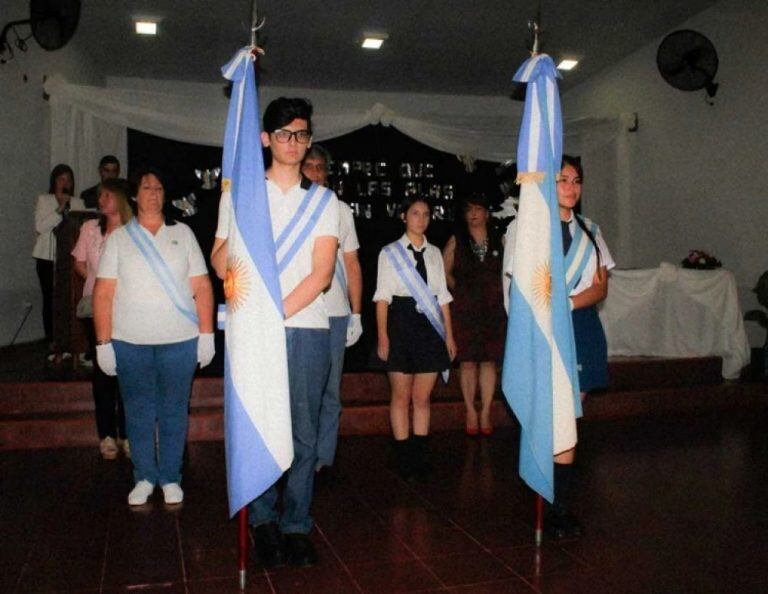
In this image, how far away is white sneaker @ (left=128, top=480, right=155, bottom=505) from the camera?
3490 millimetres

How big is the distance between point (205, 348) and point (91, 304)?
111 cm

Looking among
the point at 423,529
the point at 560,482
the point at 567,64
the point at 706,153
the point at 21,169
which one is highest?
the point at 567,64

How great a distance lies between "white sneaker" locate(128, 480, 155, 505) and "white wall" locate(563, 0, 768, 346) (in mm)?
6430

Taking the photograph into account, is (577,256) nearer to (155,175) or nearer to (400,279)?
(400,279)

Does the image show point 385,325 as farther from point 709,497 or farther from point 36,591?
point 36,591

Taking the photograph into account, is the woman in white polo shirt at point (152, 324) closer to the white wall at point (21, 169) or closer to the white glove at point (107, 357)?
the white glove at point (107, 357)

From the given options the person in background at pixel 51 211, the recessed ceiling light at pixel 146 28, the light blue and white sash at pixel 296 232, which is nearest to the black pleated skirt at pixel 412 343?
the light blue and white sash at pixel 296 232

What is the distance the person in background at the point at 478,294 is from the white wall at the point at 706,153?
13.2ft

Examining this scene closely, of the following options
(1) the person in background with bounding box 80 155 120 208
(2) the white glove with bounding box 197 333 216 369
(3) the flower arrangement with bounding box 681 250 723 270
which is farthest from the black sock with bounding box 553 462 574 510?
(1) the person in background with bounding box 80 155 120 208

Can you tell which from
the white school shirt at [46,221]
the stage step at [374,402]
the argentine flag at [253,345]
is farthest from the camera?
the white school shirt at [46,221]

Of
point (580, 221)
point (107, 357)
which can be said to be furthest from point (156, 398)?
point (580, 221)

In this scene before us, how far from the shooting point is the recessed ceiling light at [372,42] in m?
8.75

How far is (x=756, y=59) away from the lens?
762 cm

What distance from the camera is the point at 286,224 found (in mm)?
2688
